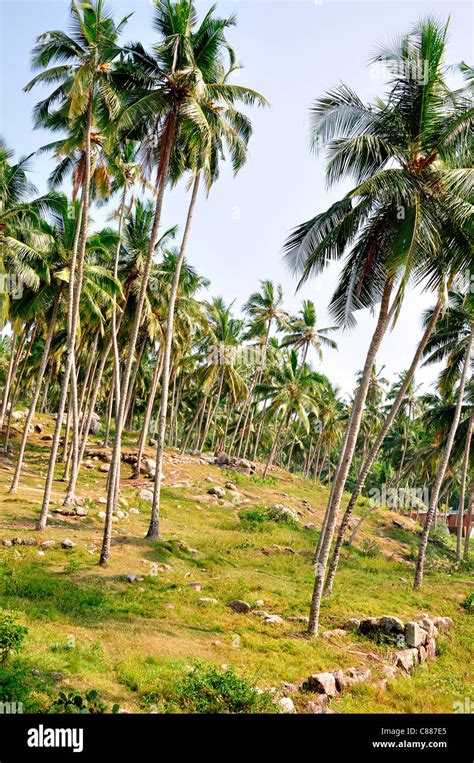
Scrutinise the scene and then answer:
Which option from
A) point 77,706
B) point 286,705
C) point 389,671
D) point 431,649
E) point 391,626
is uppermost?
point 77,706

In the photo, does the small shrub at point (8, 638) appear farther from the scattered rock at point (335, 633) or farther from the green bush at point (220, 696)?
the scattered rock at point (335, 633)

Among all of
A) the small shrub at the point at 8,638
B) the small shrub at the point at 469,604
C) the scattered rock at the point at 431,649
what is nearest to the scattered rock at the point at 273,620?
the scattered rock at the point at 431,649

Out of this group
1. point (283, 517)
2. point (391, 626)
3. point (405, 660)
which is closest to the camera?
point (405, 660)

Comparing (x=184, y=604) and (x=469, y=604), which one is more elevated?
(x=184, y=604)

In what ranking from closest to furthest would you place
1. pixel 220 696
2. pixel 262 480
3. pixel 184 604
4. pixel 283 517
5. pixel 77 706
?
pixel 77 706, pixel 220 696, pixel 184 604, pixel 283 517, pixel 262 480

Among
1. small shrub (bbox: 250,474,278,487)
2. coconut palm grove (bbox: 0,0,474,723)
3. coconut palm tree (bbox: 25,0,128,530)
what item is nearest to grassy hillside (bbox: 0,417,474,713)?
coconut palm grove (bbox: 0,0,474,723)

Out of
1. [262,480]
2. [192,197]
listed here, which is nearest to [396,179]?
[192,197]

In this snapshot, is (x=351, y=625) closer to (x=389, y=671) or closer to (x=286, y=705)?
(x=389, y=671)

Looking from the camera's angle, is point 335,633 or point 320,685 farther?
point 335,633

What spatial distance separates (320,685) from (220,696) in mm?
2045

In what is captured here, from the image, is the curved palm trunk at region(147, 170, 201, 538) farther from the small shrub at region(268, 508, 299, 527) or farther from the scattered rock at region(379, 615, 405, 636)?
the small shrub at region(268, 508, 299, 527)

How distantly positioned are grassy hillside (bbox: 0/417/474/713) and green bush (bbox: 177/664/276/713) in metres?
0.20

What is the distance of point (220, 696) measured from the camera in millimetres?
6605
